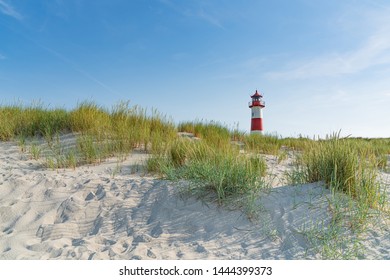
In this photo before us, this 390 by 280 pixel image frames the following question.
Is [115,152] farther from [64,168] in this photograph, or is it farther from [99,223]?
[99,223]

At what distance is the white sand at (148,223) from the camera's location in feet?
9.63

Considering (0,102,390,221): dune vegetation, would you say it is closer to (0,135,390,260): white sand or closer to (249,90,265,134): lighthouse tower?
(0,135,390,260): white sand

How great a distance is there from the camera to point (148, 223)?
3.54 metres

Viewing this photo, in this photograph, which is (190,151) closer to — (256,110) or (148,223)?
(148,223)

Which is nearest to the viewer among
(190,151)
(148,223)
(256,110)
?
(148,223)

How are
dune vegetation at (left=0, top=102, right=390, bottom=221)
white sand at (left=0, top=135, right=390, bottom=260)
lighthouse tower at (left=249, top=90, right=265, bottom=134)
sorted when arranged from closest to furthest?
white sand at (left=0, top=135, right=390, bottom=260)
dune vegetation at (left=0, top=102, right=390, bottom=221)
lighthouse tower at (left=249, top=90, right=265, bottom=134)

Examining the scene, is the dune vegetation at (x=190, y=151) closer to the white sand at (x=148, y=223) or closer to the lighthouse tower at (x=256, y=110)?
the white sand at (x=148, y=223)

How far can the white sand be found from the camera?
2.94 meters

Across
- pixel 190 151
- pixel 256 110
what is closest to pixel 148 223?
pixel 190 151

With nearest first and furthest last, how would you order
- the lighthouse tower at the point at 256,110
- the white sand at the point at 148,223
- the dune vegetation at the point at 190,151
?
the white sand at the point at 148,223
the dune vegetation at the point at 190,151
the lighthouse tower at the point at 256,110

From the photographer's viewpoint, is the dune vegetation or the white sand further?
the dune vegetation

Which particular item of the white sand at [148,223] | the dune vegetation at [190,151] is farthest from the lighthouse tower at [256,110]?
the white sand at [148,223]

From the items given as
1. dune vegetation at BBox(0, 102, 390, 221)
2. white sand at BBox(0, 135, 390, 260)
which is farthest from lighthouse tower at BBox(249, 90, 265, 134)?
white sand at BBox(0, 135, 390, 260)
